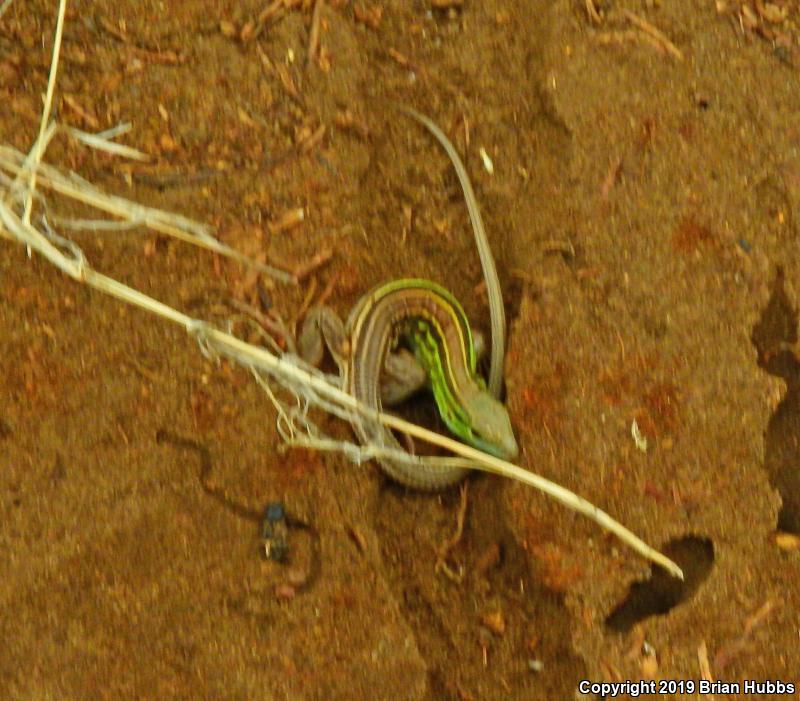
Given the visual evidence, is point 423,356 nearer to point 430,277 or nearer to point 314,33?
point 430,277

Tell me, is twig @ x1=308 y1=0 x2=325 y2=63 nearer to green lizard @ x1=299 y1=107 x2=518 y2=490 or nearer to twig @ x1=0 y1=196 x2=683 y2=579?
green lizard @ x1=299 y1=107 x2=518 y2=490

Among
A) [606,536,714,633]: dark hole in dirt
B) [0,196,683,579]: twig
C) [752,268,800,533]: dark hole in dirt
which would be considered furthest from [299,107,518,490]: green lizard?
[752,268,800,533]: dark hole in dirt

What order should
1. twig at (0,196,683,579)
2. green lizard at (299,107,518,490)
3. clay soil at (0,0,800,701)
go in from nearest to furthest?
twig at (0,196,683,579) → clay soil at (0,0,800,701) → green lizard at (299,107,518,490)

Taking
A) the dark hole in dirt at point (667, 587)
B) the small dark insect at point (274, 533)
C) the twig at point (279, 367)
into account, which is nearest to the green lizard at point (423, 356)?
the twig at point (279, 367)

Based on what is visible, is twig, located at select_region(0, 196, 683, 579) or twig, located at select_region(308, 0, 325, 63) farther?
twig, located at select_region(308, 0, 325, 63)

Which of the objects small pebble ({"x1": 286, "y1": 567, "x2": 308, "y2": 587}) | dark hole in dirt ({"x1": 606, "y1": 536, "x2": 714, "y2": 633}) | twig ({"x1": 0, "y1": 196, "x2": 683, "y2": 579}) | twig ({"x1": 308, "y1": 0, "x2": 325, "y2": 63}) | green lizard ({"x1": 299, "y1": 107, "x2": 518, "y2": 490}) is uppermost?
twig ({"x1": 308, "y1": 0, "x2": 325, "y2": 63})

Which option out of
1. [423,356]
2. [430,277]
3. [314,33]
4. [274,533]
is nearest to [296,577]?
[274,533]

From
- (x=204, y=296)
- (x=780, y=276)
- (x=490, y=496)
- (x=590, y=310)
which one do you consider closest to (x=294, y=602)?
(x=490, y=496)

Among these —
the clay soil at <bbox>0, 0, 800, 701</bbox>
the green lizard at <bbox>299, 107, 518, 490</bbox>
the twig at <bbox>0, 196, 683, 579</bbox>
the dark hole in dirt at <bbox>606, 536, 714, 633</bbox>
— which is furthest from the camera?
the green lizard at <bbox>299, 107, 518, 490</bbox>

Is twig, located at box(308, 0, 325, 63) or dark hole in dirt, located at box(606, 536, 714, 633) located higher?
twig, located at box(308, 0, 325, 63)
